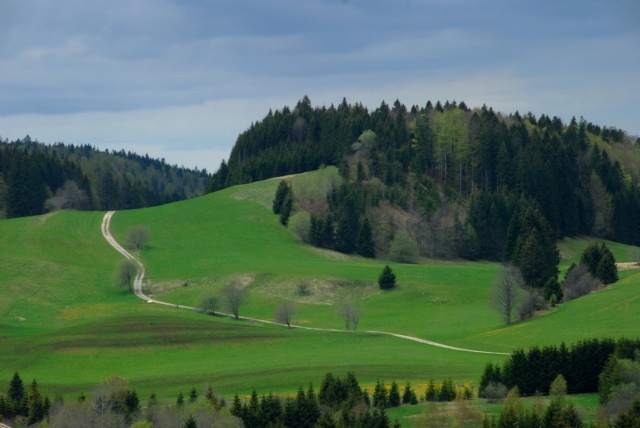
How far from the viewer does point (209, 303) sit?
113 meters

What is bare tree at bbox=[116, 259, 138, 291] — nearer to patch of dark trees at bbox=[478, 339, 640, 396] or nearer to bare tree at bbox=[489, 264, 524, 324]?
bare tree at bbox=[489, 264, 524, 324]

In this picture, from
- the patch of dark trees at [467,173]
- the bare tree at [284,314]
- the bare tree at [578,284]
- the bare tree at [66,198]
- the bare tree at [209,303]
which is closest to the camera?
the bare tree at [578,284]

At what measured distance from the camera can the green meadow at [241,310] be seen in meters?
80.1

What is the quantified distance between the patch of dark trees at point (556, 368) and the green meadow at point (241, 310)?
536 cm

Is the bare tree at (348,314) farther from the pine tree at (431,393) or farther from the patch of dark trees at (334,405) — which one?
the pine tree at (431,393)

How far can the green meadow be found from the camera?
263 feet

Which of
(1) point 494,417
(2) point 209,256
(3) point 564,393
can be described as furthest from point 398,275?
(1) point 494,417

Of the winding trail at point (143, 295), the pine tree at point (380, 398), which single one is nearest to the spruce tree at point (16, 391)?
the pine tree at point (380, 398)

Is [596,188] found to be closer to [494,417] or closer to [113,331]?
[113,331]

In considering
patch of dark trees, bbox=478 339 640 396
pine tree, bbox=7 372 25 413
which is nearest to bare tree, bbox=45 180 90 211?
pine tree, bbox=7 372 25 413

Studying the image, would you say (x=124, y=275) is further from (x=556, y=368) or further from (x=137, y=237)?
(x=556, y=368)

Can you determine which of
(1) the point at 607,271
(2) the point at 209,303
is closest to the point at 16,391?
(2) the point at 209,303

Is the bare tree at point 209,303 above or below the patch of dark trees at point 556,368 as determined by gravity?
above

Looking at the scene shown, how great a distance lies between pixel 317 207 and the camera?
162 m
